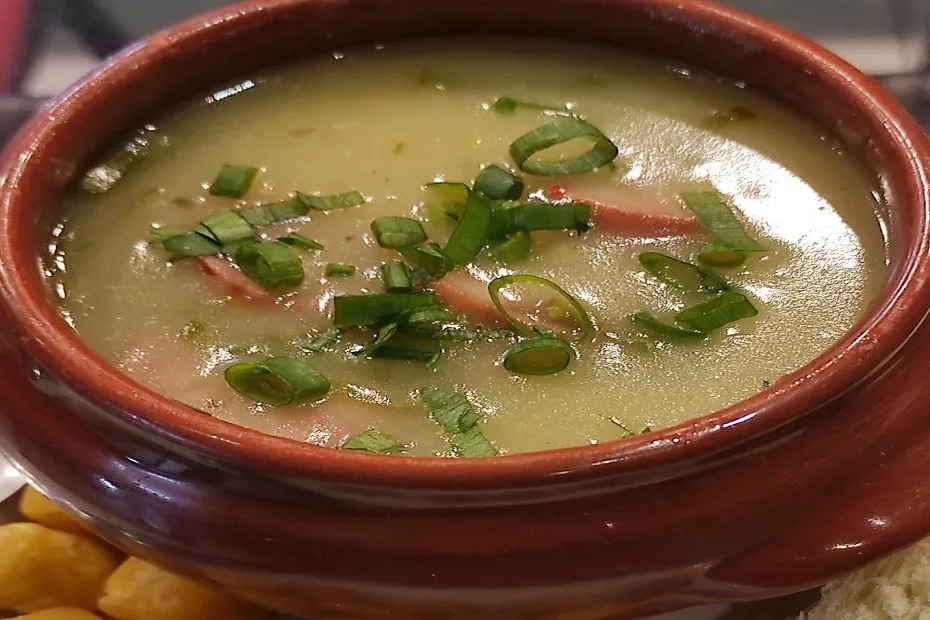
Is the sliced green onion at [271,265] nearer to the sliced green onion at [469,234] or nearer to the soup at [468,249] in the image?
the soup at [468,249]

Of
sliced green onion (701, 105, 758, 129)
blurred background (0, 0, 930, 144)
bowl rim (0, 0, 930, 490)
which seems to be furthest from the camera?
blurred background (0, 0, 930, 144)

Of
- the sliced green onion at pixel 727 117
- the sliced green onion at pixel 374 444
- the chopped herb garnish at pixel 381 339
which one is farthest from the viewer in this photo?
the sliced green onion at pixel 727 117

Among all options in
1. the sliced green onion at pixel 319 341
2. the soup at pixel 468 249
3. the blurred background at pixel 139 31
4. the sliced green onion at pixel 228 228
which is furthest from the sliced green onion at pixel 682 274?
the blurred background at pixel 139 31

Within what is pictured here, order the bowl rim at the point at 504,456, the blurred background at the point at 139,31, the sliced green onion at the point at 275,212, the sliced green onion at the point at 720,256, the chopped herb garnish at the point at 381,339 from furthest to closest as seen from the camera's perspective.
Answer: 1. the blurred background at the point at 139,31
2. the sliced green onion at the point at 275,212
3. the sliced green onion at the point at 720,256
4. the chopped herb garnish at the point at 381,339
5. the bowl rim at the point at 504,456

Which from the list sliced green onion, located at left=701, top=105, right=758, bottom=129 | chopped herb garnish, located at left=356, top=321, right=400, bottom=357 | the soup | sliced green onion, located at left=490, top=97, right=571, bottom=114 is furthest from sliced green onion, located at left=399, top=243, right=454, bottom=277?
sliced green onion, located at left=701, top=105, right=758, bottom=129

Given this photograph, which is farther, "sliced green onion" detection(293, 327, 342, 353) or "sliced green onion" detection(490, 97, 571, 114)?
"sliced green onion" detection(490, 97, 571, 114)

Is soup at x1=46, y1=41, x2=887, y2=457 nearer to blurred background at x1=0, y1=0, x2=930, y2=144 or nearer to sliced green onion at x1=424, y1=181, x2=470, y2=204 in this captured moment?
sliced green onion at x1=424, y1=181, x2=470, y2=204

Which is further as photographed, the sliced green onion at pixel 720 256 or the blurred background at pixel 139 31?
the blurred background at pixel 139 31
